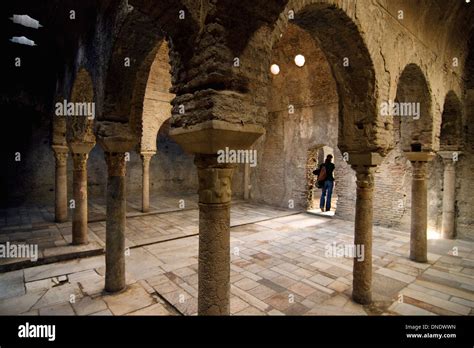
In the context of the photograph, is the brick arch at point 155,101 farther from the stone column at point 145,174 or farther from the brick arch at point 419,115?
the brick arch at point 419,115

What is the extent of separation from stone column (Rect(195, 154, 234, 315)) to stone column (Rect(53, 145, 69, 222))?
7320 mm

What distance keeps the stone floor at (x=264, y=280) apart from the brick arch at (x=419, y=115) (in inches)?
98.3

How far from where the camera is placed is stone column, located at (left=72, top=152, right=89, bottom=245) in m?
6.19

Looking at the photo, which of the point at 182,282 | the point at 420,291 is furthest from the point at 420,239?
the point at 182,282

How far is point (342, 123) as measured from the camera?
449 cm

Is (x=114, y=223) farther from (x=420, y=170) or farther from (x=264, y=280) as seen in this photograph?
(x=420, y=170)

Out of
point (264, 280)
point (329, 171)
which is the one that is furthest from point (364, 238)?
point (329, 171)

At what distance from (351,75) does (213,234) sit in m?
3.30

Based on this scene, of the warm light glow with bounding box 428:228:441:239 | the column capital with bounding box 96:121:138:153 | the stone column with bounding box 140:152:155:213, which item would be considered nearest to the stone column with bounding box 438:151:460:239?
the warm light glow with bounding box 428:228:441:239

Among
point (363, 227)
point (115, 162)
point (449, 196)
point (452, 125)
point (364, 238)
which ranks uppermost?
point (452, 125)

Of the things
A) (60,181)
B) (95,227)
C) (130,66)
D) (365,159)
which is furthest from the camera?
(60,181)

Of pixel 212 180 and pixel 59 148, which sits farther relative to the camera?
pixel 59 148

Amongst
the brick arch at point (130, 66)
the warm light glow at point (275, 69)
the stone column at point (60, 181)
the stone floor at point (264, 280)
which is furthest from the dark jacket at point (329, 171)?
the stone column at point (60, 181)

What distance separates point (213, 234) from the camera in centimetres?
254
